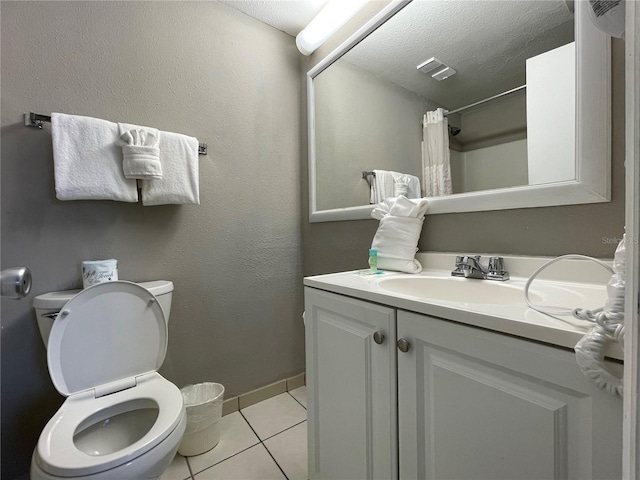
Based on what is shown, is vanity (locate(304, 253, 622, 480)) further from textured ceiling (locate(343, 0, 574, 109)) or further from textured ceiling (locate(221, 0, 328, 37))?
textured ceiling (locate(221, 0, 328, 37))

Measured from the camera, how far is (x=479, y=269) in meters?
0.89

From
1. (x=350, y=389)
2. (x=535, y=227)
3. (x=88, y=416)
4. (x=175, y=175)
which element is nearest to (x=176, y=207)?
(x=175, y=175)

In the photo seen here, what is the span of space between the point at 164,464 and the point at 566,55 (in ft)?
5.50

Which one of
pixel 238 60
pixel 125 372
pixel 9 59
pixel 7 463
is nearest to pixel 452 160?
pixel 238 60

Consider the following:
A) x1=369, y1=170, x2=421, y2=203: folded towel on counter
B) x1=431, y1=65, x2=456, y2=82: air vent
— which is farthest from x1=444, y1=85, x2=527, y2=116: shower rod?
x1=369, y1=170, x2=421, y2=203: folded towel on counter

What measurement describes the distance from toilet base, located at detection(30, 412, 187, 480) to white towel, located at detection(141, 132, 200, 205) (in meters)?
0.89

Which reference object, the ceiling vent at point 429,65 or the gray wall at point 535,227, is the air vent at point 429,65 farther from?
the gray wall at point 535,227

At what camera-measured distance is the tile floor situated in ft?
3.69

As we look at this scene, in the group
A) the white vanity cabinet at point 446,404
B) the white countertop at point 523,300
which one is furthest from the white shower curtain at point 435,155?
the white vanity cabinet at point 446,404

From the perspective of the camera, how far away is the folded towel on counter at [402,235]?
1072 mm

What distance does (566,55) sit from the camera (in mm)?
789

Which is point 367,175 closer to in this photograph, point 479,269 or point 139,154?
point 479,269

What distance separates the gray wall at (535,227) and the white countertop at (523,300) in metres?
0.05

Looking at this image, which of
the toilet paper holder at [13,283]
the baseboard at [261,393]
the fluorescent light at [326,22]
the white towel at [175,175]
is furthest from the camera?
the baseboard at [261,393]
